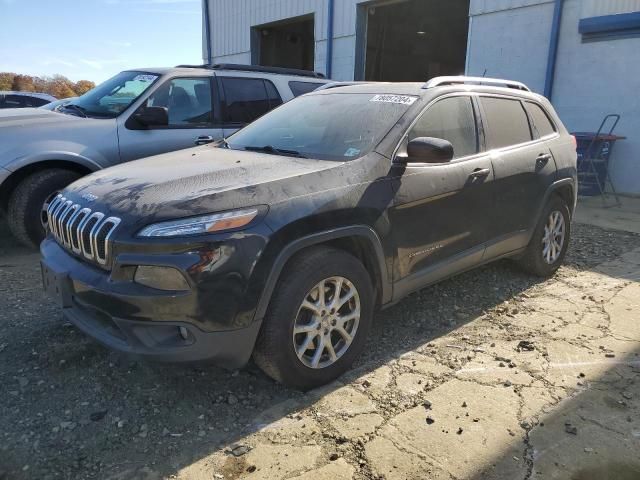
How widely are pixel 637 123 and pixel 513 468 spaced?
26.8 feet

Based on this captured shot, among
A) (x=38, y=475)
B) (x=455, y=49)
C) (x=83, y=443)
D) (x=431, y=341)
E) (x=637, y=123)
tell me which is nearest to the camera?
(x=38, y=475)

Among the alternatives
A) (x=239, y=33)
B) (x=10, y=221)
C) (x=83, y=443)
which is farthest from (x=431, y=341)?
(x=239, y=33)

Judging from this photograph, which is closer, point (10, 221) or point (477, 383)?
point (477, 383)

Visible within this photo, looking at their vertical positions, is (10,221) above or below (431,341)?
above

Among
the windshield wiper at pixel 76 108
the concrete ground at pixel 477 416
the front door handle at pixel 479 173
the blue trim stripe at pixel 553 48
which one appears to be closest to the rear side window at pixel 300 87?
the windshield wiper at pixel 76 108

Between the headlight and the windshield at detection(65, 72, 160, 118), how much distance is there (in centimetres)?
336

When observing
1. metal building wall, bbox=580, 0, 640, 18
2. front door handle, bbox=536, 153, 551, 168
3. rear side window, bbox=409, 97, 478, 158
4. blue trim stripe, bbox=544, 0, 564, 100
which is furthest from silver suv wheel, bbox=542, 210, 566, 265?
metal building wall, bbox=580, 0, 640, 18

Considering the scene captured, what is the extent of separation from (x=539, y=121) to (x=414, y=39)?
15458 millimetres

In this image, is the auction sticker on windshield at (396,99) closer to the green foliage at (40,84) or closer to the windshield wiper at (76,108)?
the windshield wiper at (76,108)

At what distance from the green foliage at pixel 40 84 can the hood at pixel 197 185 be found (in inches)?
1245

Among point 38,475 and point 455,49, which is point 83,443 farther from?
point 455,49

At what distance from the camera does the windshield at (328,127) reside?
3.25 meters

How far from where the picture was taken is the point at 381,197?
3023 mm

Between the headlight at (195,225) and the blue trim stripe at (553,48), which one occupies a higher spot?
the blue trim stripe at (553,48)
